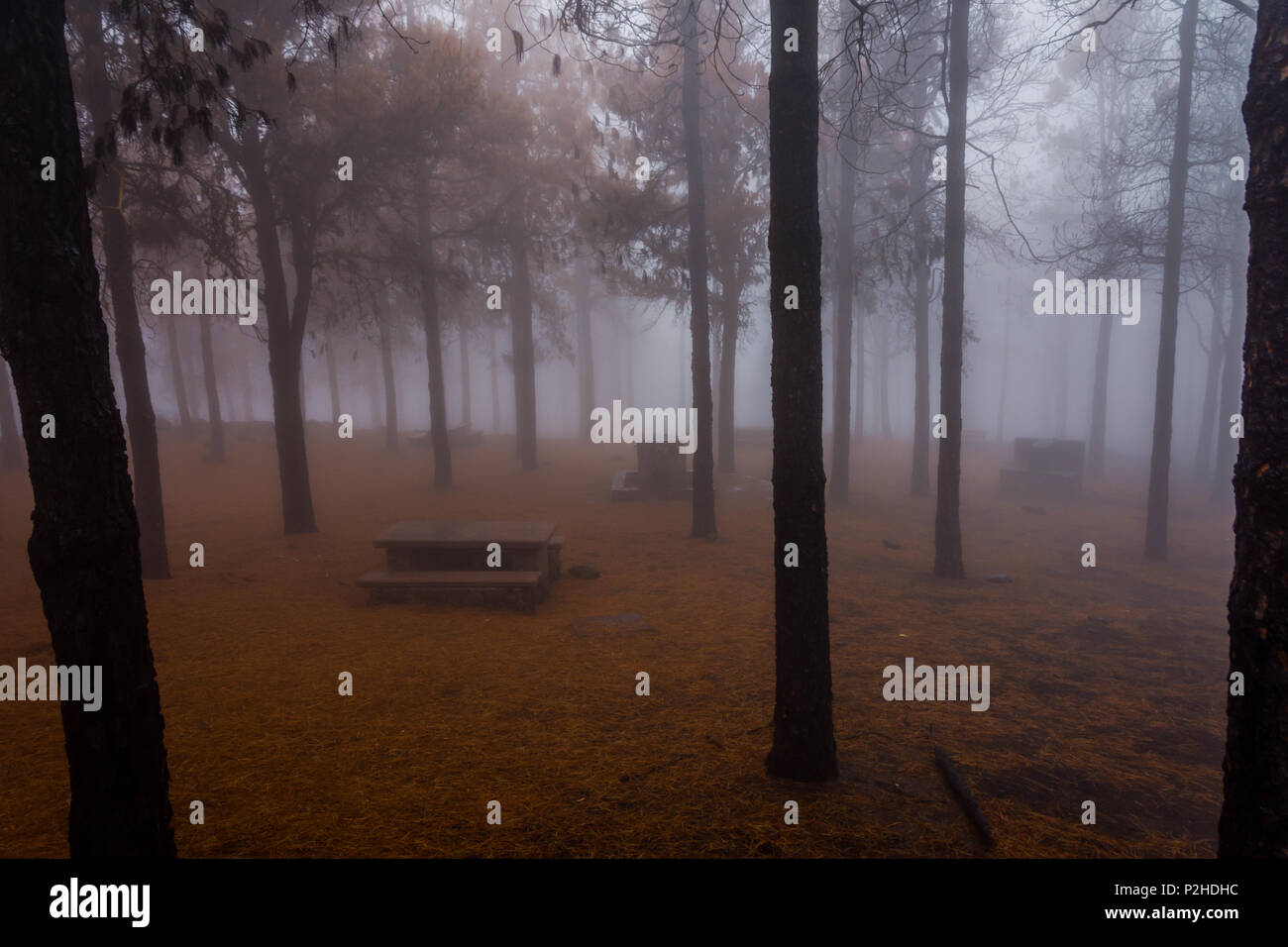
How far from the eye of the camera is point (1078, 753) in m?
5.79

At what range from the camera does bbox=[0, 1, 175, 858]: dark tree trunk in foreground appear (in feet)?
9.94

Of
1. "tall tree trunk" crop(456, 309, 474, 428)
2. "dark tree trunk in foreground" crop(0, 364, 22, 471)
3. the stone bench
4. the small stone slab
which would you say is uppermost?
"tall tree trunk" crop(456, 309, 474, 428)

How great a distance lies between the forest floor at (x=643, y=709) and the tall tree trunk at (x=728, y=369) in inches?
285

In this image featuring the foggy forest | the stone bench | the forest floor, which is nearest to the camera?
the foggy forest

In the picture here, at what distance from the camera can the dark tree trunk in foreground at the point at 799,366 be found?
4699 mm

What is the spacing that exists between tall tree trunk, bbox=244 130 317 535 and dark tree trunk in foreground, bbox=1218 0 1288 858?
40.7ft

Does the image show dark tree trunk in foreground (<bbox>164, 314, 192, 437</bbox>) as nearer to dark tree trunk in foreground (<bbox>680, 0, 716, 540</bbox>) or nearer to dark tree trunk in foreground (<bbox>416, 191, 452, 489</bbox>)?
dark tree trunk in foreground (<bbox>416, 191, 452, 489</bbox>)

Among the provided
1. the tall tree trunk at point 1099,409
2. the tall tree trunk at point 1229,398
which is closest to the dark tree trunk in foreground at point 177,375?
the tall tree trunk at point 1099,409

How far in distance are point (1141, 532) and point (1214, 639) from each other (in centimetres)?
810

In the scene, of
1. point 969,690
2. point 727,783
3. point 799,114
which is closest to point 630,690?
point 727,783

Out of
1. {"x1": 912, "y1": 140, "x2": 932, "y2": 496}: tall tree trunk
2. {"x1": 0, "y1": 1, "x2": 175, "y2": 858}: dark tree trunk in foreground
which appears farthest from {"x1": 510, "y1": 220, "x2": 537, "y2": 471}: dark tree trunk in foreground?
{"x1": 0, "y1": 1, "x2": 175, "y2": 858}: dark tree trunk in foreground

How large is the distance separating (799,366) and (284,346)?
10779mm
